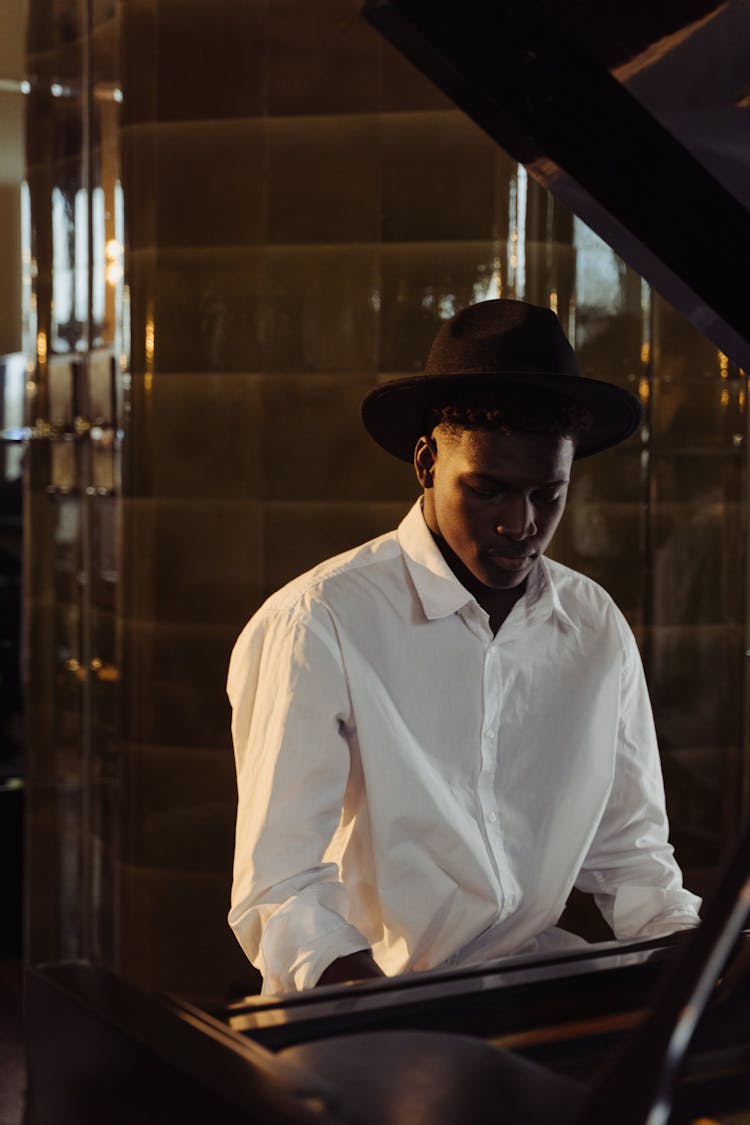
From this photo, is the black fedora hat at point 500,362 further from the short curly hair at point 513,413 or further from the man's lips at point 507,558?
the man's lips at point 507,558

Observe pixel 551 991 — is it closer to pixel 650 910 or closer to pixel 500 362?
pixel 650 910

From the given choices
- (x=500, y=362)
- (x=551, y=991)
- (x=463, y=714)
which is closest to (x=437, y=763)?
(x=463, y=714)

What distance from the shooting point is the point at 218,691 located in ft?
8.54

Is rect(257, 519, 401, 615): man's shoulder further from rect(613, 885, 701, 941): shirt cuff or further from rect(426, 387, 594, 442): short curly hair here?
rect(613, 885, 701, 941): shirt cuff

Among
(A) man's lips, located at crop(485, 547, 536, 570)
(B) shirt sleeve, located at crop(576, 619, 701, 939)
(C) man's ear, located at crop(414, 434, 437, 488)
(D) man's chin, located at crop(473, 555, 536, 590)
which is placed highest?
(C) man's ear, located at crop(414, 434, 437, 488)

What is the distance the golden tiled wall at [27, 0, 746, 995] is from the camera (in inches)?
98.2

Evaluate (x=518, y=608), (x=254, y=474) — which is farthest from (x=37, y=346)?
(x=518, y=608)

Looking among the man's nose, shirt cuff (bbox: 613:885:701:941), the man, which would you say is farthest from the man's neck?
shirt cuff (bbox: 613:885:701:941)

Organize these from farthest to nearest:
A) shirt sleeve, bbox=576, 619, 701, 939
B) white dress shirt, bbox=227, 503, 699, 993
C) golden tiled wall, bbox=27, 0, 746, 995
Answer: golden tiled wall, bbox=27, 0, 746, 995, shirt sleeve, bbox=576, 619, 701, 939, white dress shirt, bbox=227, 503, 699, 993

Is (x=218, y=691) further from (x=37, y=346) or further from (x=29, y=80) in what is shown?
(x=29, y=80)

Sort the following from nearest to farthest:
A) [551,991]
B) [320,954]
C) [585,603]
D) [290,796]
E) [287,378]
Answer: [551,991] → [320,954] → [290,796] → [585,603] → [287,378]

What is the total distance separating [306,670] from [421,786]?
17 centimetres

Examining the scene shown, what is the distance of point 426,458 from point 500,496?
0.43 feet

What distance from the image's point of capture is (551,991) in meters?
0.90
